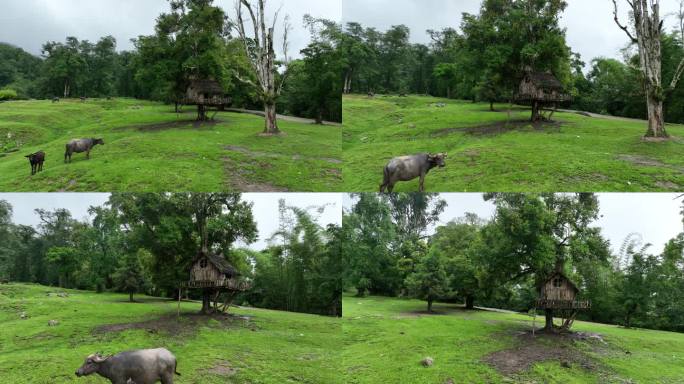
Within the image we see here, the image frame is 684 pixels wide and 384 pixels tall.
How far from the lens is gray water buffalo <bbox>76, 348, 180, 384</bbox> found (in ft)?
43.1

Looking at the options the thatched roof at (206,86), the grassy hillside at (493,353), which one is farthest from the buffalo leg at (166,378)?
the thatched roof at (206,86)

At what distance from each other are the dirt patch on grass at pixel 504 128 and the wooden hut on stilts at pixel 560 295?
1023 centimetres

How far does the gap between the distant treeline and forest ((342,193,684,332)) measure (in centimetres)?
1006

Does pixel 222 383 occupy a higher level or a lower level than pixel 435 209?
lower

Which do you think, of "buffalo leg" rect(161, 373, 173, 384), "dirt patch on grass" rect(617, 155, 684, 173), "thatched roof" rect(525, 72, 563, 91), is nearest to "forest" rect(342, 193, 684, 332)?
"dirt patch on grass" rect(617, 155, 684, 173)

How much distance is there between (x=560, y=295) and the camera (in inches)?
901

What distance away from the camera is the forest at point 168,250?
2683 centimetres

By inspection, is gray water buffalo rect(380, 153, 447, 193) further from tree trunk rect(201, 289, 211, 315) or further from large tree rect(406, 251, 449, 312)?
tree trunk rect(201, 289, 211, 315)

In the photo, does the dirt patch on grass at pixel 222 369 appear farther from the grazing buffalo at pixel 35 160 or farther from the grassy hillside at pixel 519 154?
the grazing buffalo at pixel 35 160

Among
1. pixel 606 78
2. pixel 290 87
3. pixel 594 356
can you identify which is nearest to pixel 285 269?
pixel 290 87

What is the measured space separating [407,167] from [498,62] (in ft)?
47.3

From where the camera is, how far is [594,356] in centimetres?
2012

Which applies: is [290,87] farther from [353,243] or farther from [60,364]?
[60,364]

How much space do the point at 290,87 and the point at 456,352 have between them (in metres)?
29.8
